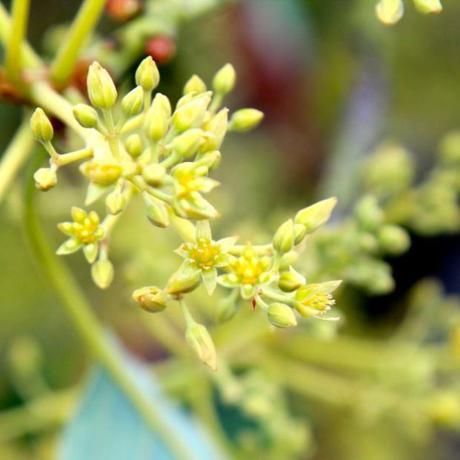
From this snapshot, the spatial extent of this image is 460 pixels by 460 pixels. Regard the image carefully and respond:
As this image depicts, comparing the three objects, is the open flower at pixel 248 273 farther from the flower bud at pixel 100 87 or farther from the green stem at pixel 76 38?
the green stem at pixel 76 38

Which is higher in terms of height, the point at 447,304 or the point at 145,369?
the point at 145,369

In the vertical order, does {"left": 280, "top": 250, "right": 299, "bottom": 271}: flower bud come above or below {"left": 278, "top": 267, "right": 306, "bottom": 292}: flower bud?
above

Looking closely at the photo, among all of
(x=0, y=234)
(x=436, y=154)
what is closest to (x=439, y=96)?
(x=436, y=154)

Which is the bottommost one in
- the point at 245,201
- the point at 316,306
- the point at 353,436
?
the point at 353,436

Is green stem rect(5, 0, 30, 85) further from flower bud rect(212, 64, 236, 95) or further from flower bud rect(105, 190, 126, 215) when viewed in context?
flower bud rect(105, 190, 126, 215)

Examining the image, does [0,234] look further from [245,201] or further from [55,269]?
[55,269]

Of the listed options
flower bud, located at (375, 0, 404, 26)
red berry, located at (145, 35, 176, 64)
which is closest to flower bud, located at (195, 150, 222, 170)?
flower bud, located at (375, 0, 404, 26)
